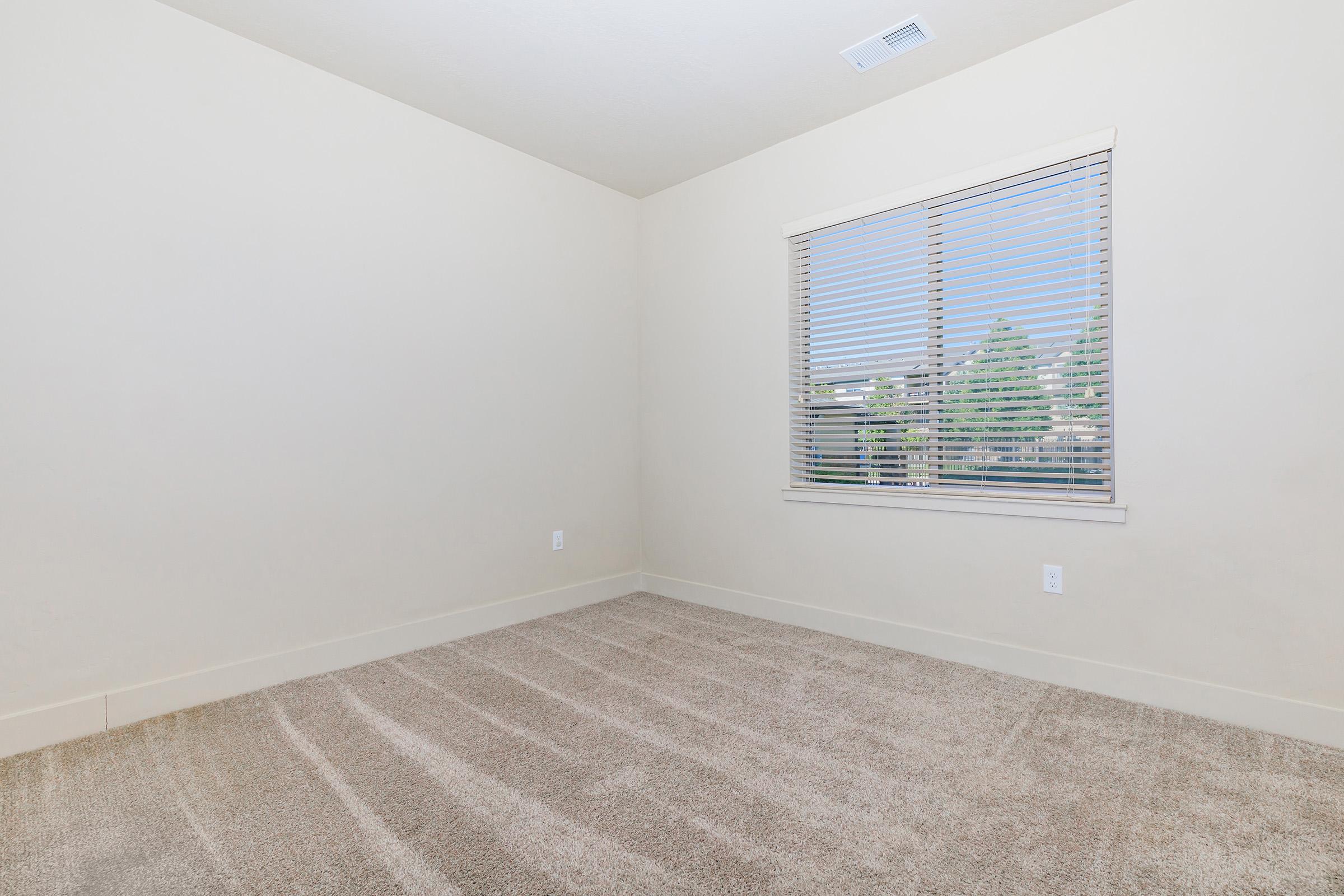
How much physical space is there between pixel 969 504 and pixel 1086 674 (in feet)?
2.54

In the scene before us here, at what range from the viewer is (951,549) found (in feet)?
9.35

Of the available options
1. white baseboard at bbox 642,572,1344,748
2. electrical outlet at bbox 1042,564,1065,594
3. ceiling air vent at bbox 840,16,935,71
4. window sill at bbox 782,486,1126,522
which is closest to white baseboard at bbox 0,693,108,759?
white baseboard at bbox 642,572,1344,748

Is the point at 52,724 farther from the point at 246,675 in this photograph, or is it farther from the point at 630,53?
the point at 630,53

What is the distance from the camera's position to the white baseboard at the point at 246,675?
210 cm

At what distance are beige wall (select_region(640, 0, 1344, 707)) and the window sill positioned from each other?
4cm

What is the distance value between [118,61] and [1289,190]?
4030 millimetres

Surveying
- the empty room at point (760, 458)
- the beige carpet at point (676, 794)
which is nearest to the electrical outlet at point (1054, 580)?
the empty room at point (760, 458)

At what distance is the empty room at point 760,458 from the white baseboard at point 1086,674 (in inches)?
0.6

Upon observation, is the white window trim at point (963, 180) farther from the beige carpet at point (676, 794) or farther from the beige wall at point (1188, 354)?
the beige carpet at point (676, 794)

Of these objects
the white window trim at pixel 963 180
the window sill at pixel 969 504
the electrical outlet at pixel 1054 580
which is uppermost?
the white window trim at pixel 963 180

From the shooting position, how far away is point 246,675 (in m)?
2.52

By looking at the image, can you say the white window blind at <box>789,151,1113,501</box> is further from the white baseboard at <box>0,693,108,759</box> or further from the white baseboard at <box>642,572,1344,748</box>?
the white baseboard at <box>0,693,108,759</box>

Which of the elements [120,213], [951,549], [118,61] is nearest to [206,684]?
[120,213]

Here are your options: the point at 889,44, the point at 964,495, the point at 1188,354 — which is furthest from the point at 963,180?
the point at 964,495
